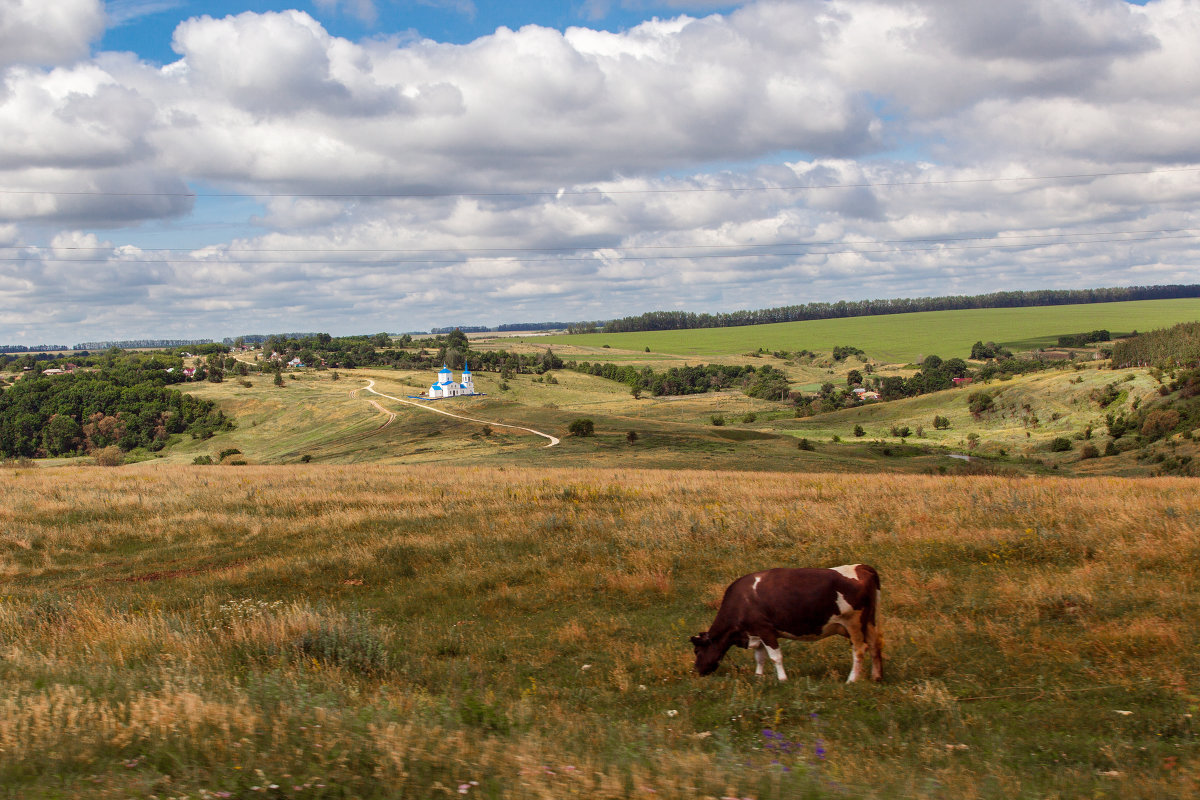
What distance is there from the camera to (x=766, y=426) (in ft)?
388

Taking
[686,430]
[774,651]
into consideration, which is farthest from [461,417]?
[774,651]

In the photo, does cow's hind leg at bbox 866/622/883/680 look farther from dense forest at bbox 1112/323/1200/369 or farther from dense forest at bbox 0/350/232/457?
dense forest at bbox 0/350/232/457

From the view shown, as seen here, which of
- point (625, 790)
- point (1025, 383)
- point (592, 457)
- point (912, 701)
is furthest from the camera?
point (1025, 383)

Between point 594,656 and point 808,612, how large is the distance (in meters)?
3.23

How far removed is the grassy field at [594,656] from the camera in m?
5.21

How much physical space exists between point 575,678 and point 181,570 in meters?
11.9

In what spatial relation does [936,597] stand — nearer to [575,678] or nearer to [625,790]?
[575,678]

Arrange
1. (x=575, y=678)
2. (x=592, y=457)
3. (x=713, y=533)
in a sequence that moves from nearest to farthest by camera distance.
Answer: (x=575, y=678) < (x=713, y=533) < (x=592, y=457)

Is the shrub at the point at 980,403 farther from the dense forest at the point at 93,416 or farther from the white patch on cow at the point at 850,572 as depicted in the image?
the dense forest at the point at 93,416

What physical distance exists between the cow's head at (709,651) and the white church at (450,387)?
132 metres

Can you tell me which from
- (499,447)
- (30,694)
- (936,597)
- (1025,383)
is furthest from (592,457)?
(1025,383)

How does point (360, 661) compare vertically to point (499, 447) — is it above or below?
above

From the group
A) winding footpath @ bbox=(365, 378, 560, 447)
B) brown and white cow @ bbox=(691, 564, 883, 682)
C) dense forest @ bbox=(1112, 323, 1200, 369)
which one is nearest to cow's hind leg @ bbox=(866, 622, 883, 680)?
brown and white cow @ bbox=(691, 564, 883, 682)

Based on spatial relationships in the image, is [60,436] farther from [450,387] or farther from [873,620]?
[873,620]
